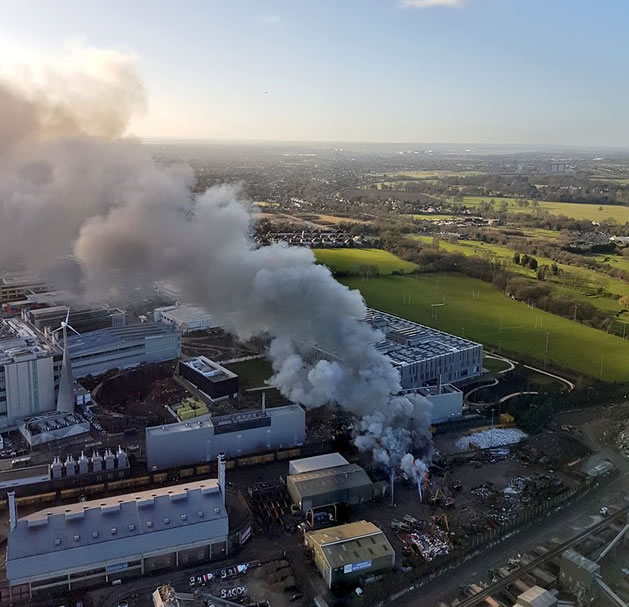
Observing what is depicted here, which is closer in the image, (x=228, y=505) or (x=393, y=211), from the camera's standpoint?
(x=228, y=505)

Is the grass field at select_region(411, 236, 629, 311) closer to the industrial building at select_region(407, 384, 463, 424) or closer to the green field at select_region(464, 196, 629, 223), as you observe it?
the green field at select_region(464, 196, 629, 223)

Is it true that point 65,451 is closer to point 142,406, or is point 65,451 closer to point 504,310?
point 142,406

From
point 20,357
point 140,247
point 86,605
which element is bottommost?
point 86,605

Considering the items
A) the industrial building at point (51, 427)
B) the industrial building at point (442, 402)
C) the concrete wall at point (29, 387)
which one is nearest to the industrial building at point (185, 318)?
the concrete wall at point (29, 387)

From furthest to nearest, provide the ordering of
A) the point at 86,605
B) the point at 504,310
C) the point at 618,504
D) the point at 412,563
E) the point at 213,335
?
1. the point at 504,310
2. the point at 213,335
3. the point at 618,504
4. the point at 412,563
5. the point at 86,605

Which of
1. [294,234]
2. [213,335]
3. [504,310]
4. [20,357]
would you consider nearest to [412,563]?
[20,357]

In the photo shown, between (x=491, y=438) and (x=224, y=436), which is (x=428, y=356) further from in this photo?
(x=224, y=436)

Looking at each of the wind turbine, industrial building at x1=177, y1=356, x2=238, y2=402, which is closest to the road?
industrial building at x1=177, y1=356, x2=238, y2=402

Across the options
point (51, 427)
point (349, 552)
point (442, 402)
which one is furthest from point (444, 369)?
point (51, 427)
